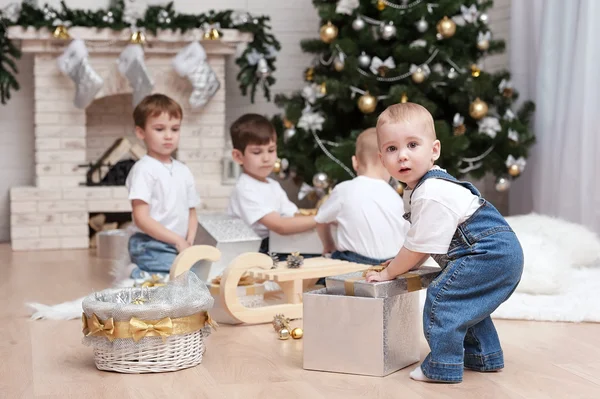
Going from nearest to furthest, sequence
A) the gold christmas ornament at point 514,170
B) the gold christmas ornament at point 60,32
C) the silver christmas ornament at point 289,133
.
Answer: the gold christmas ornament at point 514,170 → the silver christmas ornament at point 289,133 → the gold christmas ornament at point 60,32

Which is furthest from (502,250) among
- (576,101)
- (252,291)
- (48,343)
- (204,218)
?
(576,101)

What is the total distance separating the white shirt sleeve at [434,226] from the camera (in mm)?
2061

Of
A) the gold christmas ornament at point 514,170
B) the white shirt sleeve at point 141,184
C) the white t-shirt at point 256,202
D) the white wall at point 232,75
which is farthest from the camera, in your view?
the white wall at point 232,75

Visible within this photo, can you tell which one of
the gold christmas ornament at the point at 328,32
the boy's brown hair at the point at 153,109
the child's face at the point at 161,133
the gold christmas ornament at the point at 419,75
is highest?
the gold christmas ornament at the point at 328,32

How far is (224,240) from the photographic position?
10.6 ft

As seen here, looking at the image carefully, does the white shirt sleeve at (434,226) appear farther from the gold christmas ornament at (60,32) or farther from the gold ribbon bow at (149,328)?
the gold christmas ornament at (60,32)

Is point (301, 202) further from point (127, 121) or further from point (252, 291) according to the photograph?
point (252, 291)

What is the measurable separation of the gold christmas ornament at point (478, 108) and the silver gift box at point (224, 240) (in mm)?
1777

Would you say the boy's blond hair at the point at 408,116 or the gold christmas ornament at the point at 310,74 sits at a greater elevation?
the gold christmas ornament at the point at 310,74

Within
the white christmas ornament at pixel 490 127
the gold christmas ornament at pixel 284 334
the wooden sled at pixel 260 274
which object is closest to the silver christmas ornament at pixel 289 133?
the white christmas ornament at pixel 490 127

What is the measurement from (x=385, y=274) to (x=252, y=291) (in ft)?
3.02

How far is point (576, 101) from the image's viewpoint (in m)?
4.49

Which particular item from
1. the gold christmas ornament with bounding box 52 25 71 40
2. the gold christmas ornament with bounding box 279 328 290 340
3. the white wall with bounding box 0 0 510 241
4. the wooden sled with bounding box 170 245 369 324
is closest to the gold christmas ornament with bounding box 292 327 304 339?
the gold christmas ornament with bounding box 279 328 290 340

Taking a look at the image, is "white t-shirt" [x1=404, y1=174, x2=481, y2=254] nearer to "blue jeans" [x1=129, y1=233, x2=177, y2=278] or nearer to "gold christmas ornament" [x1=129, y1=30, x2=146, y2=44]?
"blue jeans" [x1=129, y1=233, x2=177, y2=278]
